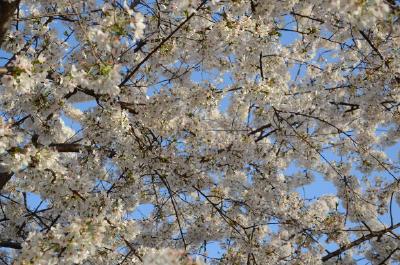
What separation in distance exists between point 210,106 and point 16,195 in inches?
193

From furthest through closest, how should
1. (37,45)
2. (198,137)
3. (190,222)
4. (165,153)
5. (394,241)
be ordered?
(190,222), (394,241), (198,137), (165,153), (37,45)

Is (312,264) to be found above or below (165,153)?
below

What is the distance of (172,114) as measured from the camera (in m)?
6.65

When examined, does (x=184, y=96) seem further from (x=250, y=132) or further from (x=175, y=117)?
(x=250, y=132)

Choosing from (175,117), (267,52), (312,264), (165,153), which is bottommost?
(312,264)

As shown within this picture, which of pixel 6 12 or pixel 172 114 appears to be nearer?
pixel 6 12

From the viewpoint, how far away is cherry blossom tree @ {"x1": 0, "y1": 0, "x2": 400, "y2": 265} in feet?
14.7

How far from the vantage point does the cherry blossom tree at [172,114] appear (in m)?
4.47

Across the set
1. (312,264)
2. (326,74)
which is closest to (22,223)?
(312,264)

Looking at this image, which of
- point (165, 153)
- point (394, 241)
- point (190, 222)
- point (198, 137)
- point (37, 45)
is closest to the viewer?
point (37, 45)

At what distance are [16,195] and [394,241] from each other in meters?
6.94

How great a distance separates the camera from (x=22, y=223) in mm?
8359

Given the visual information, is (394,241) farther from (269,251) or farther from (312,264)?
(269,251)

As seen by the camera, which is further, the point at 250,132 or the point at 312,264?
the point at 250,132
